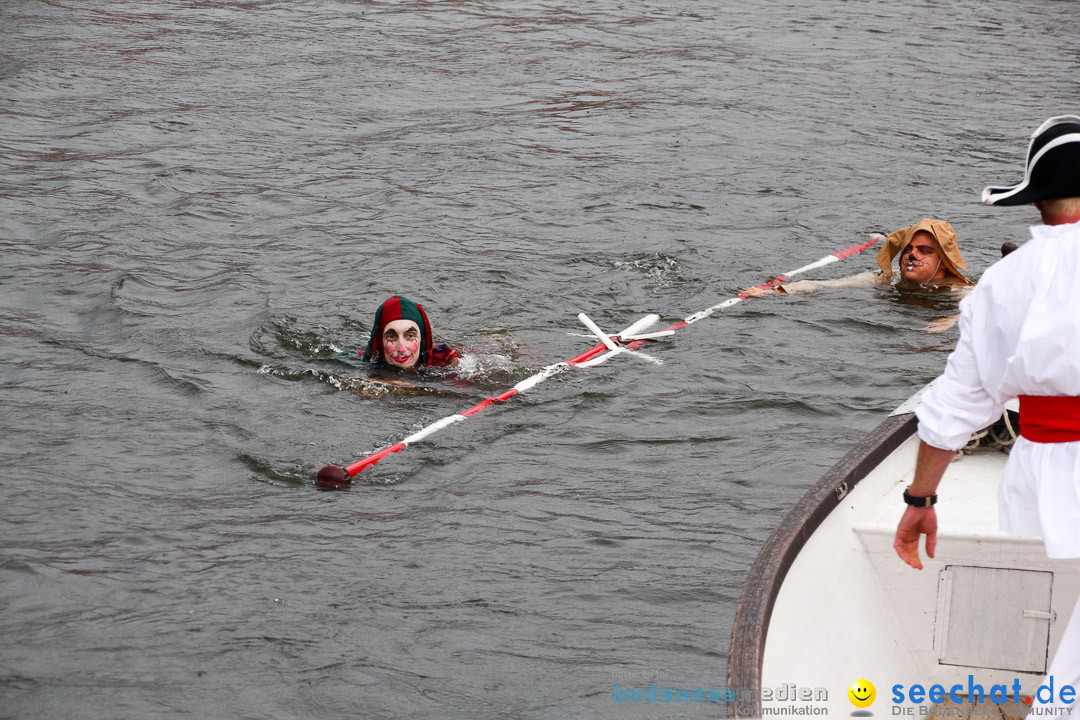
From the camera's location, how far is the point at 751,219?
13.0 meters

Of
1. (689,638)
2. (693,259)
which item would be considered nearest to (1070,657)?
(689,638)

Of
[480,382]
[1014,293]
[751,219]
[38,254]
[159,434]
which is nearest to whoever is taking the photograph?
[1014,293]

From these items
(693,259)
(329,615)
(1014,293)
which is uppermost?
(1014,293)

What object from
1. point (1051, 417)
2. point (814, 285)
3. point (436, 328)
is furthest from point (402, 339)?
point (1051, 417)

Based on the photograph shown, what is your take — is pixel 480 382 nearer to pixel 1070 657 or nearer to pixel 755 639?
pixel 755 639

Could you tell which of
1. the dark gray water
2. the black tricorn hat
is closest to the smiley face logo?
the dark gray water

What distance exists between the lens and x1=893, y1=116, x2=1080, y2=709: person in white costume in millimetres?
3107

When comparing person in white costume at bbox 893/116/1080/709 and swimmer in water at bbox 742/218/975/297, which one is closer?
person in white costume at bbox 893/116/1080/709

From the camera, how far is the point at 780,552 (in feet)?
13.2

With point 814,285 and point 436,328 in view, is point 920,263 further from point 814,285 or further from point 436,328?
point 436,328

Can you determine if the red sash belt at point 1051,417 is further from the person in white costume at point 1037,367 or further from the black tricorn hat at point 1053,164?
the black tricorn hat at point 1053,164

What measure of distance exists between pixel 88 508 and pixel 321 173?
829cm

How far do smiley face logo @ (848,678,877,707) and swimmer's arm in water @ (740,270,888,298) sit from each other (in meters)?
6.36

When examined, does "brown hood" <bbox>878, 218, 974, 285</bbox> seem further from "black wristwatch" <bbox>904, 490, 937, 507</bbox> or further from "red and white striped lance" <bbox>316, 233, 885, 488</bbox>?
"black wristwatch" <bbox>904, 490, 937, 507</bbox>
